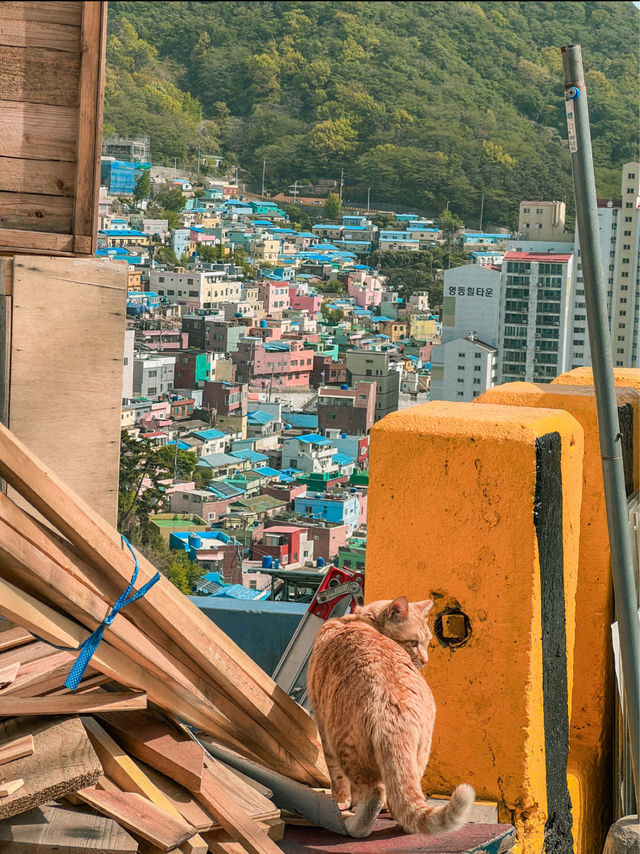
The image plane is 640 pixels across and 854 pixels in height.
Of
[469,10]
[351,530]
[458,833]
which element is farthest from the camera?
[469,10]

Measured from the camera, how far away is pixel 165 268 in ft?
138

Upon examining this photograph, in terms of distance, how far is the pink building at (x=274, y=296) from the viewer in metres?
43.5

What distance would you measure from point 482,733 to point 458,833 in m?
0.20

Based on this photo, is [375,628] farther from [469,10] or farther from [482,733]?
[469,10]

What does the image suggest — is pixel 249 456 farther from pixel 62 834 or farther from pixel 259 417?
pixel 62 834

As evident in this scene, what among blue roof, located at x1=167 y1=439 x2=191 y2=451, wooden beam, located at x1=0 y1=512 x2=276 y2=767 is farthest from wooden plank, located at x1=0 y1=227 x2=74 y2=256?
blue roof, located at x1=167 y1=439 x2=191 y2=451

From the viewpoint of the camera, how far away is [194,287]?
40.5 m

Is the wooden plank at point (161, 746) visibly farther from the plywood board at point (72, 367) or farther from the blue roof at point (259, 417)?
the blue roof at point (259, 417)

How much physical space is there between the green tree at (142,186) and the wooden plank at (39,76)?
4726cm

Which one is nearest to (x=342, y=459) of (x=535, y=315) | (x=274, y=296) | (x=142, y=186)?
(x=535, y=315)

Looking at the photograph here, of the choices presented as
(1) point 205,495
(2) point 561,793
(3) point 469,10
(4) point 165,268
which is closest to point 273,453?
(1) point 205,495

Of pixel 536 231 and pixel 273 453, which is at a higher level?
pixel 536 231

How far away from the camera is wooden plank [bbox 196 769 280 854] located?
1.28m

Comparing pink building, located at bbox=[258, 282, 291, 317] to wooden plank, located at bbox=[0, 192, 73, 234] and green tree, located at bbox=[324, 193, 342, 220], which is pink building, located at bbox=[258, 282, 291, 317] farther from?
wooden plank, located at bbox=[0, 192, 73, 234]
